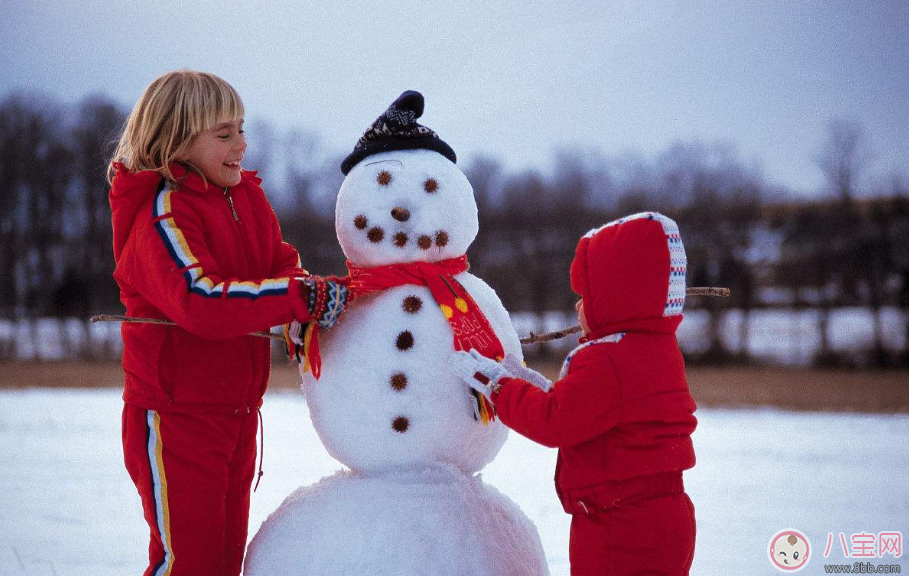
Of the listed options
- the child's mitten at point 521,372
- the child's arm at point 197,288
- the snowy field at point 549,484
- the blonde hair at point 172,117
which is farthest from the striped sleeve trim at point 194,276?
the snowy field at point 549,484

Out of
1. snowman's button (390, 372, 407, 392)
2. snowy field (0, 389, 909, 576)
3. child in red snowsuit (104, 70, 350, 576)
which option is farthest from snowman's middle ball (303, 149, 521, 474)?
snowy field (0, 389, 909, 576)

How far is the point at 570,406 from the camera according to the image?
1.65 metres

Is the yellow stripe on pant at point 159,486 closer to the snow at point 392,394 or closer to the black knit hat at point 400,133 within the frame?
the snow at point 392,394

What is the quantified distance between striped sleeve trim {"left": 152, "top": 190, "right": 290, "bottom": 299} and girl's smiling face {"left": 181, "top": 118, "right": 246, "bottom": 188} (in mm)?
158

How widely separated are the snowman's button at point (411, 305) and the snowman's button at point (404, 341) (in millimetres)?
55

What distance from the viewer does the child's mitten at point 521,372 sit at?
189 centimetres

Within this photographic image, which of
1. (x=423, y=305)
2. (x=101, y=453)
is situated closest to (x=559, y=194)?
(x=101, y=453)

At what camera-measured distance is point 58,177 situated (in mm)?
10617

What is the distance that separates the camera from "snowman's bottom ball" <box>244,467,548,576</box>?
174cm

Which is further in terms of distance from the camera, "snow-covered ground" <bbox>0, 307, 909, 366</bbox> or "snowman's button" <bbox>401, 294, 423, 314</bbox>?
"snow-covered ground" <bbox>0, 307, 909, 366</bbox>

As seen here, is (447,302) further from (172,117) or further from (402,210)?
(172,117)

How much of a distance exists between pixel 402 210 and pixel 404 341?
29cm

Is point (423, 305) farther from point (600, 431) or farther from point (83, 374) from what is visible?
point (83, 374)

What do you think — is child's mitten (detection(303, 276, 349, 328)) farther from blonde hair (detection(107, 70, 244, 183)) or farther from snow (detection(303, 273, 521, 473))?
blonde hair (detection(107, 70, 244, 183))
